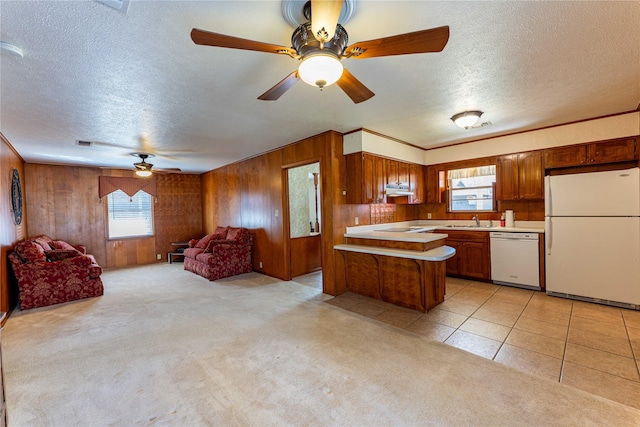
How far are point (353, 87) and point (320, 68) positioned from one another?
451 mm

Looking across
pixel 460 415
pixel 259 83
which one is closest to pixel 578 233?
pixel 460 415

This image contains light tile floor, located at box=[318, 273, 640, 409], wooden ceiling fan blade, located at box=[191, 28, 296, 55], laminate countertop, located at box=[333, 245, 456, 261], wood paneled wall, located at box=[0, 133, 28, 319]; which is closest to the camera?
wooden ceiling fan blade, located at box=[191, 28, 296, 55]

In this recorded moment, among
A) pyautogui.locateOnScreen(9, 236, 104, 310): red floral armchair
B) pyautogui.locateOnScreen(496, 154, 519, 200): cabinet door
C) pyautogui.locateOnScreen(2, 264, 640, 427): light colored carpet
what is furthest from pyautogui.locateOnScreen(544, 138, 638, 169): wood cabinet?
pyautogui.locateOnScreen(9, 236, 104, 310): red floral armchair

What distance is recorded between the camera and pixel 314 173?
6121 mm

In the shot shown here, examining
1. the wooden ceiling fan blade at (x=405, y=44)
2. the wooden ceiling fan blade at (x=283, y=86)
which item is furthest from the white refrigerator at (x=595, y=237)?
the wooden ceiling fan blade at (x=283, y=86)

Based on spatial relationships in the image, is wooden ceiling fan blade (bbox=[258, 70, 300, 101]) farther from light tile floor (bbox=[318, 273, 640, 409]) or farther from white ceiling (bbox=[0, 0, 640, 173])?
light tile floor (bbox=[318, 273, 640, 409])

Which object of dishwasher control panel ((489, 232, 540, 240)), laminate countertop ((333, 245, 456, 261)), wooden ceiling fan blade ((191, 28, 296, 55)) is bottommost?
laminate countertop ((333, 245, 456, 261))

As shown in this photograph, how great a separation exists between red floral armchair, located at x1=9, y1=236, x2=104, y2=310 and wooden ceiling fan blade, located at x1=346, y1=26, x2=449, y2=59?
5.22 meters

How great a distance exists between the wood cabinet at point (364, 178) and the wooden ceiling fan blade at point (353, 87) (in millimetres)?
1950

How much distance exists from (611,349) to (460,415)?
1925mm

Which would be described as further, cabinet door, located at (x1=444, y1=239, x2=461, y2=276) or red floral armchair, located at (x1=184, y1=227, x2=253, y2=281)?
red floral armchair, located at (x1=184, y1=227, x2=253, y2=281)

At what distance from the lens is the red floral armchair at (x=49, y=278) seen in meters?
3.92

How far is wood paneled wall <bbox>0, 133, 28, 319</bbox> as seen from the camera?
3.71 meters

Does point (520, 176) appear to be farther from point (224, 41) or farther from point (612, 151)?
point (224, 41)
